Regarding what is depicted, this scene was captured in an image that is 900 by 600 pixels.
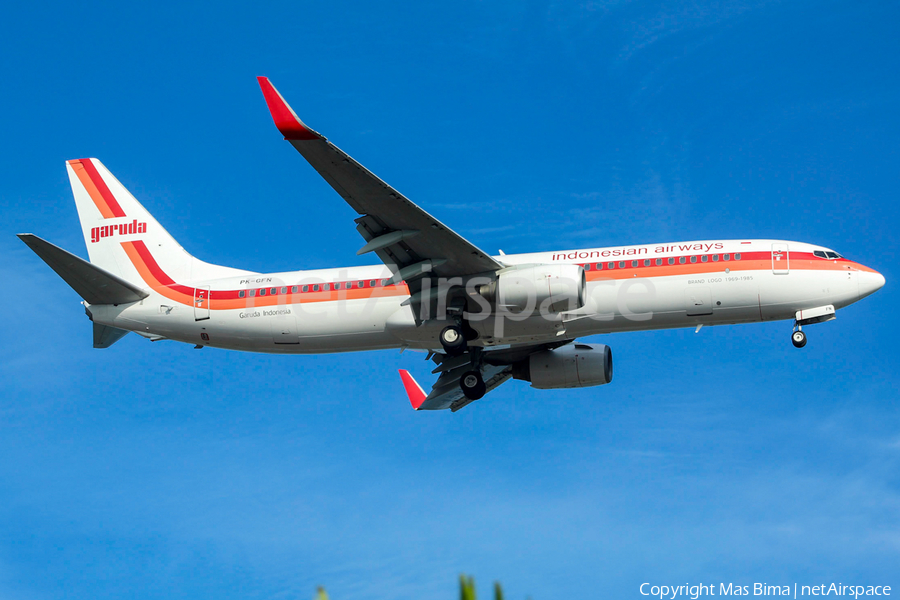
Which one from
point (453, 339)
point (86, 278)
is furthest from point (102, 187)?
point (453, 339)

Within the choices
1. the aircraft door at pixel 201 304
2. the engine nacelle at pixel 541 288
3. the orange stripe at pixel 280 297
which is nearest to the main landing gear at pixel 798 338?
the engine nacelle at pixel 541 288

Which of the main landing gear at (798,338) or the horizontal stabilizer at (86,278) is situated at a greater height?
the horizontal stabilizer at (86,278)

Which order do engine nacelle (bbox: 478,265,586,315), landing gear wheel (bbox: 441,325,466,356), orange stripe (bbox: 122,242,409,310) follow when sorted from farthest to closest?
orange stripe (bbox: 122,242,409,310) < landing gear wheel (bbox: 441,325,466,356) < engine nacelle (bbox: 478,265,586,315)

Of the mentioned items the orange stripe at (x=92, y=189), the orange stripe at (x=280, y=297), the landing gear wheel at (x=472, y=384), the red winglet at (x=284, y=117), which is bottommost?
the landing gear wheel at (x=472, y=384)

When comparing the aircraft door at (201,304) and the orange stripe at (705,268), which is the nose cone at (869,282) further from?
the aircraft door at (201,304)

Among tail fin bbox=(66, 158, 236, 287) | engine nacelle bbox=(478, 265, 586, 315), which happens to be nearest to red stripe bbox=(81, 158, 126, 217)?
tail fin bbox=(66, 158, 236, 287)

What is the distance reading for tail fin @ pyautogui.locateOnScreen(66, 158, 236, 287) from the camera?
115 feet

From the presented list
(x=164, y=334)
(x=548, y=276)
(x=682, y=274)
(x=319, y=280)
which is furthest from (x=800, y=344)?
(x=164, y=334)

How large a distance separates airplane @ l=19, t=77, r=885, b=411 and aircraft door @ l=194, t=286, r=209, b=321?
0.13 ft

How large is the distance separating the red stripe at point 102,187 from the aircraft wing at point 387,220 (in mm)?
13858

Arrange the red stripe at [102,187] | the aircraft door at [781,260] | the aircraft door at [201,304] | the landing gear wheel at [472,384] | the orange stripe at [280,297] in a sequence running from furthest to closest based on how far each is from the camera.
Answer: the red stripe at [102,187] → the landing gear wheel at [472,384] → the aircraft door at [201,304] → the orange stripe at [280,297] → the aircraft door at [781,260]

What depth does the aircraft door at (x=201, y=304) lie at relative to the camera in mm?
33375

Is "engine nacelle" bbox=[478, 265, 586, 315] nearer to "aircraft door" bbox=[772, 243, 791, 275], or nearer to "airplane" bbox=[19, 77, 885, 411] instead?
"airplane" bbox=[19, 77, 885, 411]

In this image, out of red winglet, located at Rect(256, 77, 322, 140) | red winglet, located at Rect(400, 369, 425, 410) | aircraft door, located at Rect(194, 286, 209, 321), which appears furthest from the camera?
red winglet, located at Rect(400, 369, 425, 410)
